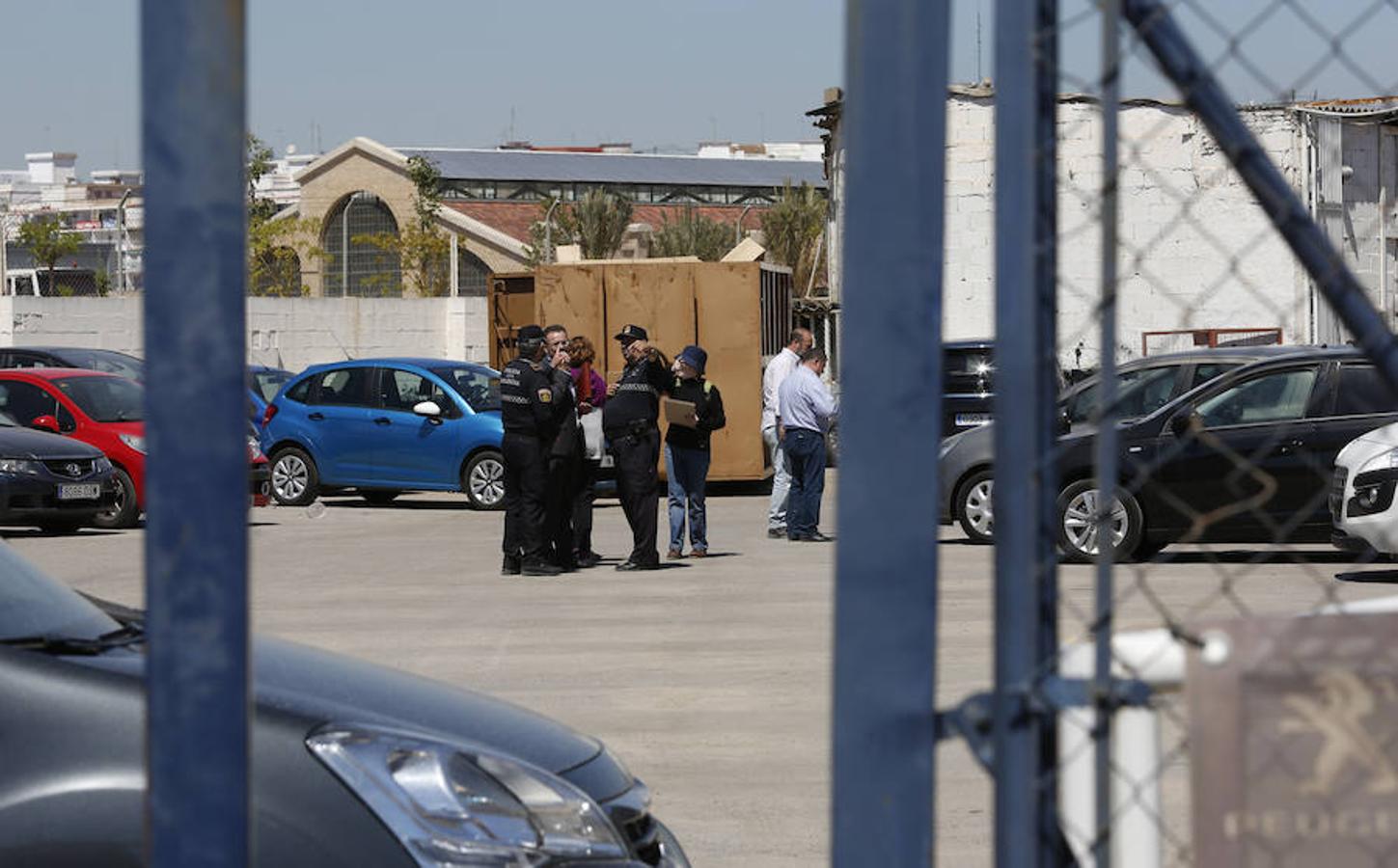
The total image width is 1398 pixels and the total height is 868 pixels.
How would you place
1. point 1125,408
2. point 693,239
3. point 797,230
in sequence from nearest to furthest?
point 1125,408 → point 693,239 → point 797,230

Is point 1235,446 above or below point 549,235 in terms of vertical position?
below

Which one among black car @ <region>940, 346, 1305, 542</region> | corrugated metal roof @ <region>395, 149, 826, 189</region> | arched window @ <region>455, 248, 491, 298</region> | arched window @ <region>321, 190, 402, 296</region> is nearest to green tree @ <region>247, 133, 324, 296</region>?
arched window @ <region>455, 248, 491, 298</region>

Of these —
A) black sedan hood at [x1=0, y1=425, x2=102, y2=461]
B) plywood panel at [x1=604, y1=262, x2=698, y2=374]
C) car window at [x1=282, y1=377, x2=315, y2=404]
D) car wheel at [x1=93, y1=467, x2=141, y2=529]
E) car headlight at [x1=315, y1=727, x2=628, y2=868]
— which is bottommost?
car wheel at [x1=93, y1=467, x2=141, y2=529]

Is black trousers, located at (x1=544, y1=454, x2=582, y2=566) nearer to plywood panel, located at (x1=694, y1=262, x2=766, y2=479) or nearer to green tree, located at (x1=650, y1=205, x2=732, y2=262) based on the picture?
plywood panel, located at (x1=694, y1=262, x2=766, y2=479)

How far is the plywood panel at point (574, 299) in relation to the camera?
880 inches

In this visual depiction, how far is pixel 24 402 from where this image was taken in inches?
774

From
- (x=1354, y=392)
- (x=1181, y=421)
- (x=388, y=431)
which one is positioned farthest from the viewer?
(x=388, y=431)

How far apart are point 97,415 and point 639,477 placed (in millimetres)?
7511

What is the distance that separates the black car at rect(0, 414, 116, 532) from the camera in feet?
57.8

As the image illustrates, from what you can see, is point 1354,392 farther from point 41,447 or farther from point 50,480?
point 41,447

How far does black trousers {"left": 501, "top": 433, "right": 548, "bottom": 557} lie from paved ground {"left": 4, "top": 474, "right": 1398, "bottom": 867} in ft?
1.40

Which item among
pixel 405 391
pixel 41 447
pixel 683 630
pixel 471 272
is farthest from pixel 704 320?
pixel 471 272

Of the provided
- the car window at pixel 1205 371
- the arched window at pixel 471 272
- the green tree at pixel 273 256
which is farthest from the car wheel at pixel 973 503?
the arched window at pixel 471 272

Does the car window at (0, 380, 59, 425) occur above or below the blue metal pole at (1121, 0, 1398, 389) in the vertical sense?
below
